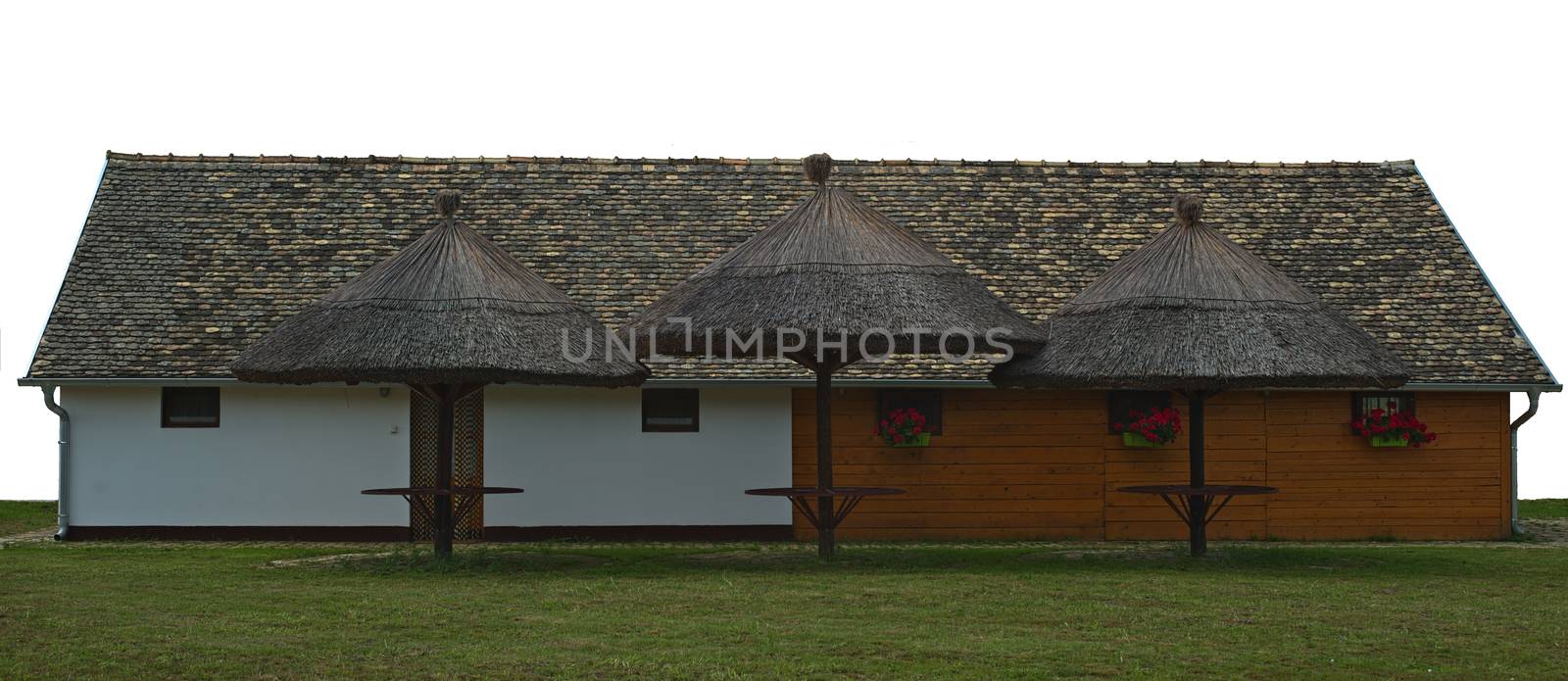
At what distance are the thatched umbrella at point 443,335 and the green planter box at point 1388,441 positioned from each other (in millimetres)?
8838

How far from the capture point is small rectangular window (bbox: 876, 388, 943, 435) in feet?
66.9

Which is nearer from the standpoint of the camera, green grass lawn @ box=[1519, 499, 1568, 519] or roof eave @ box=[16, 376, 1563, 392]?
roof eave @ box=[16, 376, 1563, 392]

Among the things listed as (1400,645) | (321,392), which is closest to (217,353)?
(321,392)

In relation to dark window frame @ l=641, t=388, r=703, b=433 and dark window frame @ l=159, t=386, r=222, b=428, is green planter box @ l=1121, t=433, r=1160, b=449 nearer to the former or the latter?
dark window frame @ l=641, t=388, r=703, b=433

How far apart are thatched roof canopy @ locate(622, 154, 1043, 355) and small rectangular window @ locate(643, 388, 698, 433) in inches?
120

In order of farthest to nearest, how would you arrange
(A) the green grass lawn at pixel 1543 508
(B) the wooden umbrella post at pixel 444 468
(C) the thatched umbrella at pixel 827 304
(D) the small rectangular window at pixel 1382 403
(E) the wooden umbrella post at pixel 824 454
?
(A) the green grass lawn at pixel 1543 508 < (D) the small rectangular window at pixel 1382 403 < (E) the wooden umbrella post at pixel 824 454 < (B) the wooden umbrella post at pixel 444 468 < (C) the thatched umbrella at pixel 827 304

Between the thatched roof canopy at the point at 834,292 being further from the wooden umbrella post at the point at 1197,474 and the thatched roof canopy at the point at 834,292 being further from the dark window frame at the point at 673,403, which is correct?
the dark window frame at the point at 673,403

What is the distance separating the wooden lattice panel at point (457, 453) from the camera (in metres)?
20.3

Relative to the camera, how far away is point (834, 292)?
16.2 metres

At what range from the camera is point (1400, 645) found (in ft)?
38.8

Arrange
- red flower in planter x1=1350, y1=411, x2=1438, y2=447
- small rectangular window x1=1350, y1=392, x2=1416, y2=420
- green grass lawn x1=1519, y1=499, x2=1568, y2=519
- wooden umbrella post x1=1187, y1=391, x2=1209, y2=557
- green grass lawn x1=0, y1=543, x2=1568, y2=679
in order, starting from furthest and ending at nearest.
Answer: green grass lawn x1=1519, y1=499, x2=1568, y2=519, small rectangular window x1=1350, y1=392, x2=1416, y2=420, red flower in planter x1=1350, y1=411, x2=1438, y2=447, wooden umbrella post x1=1187, y1=391, x2=1209, y2=557, green grass lawn x1=0, y1=543, x2=1568, y2=679

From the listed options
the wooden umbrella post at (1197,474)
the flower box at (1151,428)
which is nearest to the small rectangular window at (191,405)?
the flower box at (1151,428)

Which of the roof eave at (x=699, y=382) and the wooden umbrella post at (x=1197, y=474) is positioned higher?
the roof eave at (x=699, y=382)

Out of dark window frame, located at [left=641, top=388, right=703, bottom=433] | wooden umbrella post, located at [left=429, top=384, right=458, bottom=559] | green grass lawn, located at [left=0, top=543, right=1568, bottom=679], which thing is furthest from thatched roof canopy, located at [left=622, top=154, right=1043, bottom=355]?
dark window frame, located at [left=641, top=388, right=703, bottom=433]
